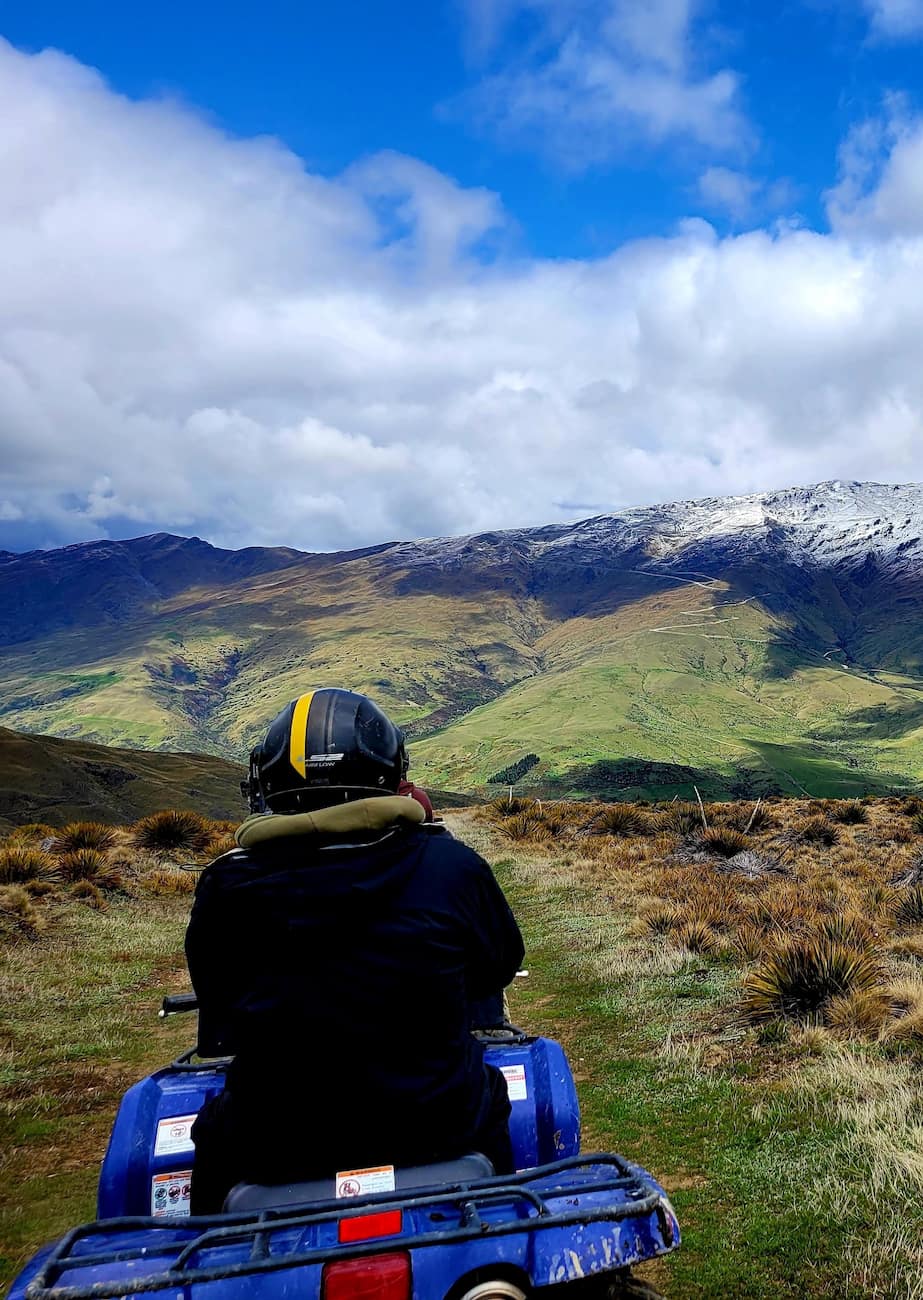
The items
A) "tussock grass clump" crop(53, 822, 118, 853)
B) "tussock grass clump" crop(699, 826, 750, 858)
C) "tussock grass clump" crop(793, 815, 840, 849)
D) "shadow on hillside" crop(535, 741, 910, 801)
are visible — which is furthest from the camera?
"shadow on hillside" crop(535, 741, 910, 801)

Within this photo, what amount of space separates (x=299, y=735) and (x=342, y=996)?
3.71 feet

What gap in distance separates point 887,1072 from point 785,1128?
970 mm

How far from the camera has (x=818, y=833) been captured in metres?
21.8

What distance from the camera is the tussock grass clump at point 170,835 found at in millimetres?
22156

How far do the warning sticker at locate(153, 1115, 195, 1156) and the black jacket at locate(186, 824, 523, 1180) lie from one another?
0.69 m

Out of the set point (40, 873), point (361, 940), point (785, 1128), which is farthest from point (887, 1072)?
point (40, 873)

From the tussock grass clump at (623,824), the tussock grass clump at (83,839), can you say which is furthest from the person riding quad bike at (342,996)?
the tussock grass clump at (623,824)

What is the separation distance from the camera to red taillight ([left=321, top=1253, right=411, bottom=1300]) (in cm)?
203

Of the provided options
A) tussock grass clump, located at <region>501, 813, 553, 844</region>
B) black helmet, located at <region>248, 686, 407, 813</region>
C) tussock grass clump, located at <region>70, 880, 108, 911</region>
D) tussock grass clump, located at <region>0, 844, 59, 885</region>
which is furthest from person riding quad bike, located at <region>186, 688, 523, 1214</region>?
tussock grass clump, located at <region>501, 813, 553, 844</region>

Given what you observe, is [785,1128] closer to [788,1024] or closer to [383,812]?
[788,1024]

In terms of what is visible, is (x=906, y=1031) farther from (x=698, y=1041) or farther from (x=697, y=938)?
(x=697, y=938)

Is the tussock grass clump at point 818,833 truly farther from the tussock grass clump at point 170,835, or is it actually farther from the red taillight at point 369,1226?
the red taillight at point 369,1226

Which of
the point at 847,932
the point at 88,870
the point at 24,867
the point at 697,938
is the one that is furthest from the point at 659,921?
the point at 24,867

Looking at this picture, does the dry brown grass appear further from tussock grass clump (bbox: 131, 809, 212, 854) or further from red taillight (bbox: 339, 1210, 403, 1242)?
tussock grass clump (bbox: 131, 809, 212, 854)
